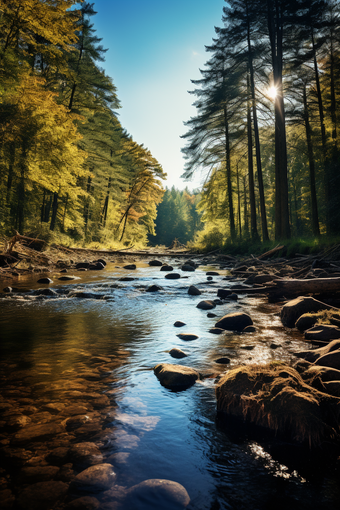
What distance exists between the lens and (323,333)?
13.2ft

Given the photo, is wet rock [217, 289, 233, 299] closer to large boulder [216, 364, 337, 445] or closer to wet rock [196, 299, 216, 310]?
wet rock [196, 299, 216, 310]

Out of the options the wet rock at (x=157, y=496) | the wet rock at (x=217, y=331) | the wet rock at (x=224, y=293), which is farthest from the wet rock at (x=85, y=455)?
the wet rock at (x=224, y=293)

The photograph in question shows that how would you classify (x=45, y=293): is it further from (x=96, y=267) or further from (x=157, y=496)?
(x=157, y=496)

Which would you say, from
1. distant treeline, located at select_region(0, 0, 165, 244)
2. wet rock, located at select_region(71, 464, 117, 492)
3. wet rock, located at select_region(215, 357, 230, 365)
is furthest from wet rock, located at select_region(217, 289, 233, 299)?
distant treeline, located at select_region(0, 0, 165, 244)

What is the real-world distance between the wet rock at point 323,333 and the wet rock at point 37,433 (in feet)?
11.2

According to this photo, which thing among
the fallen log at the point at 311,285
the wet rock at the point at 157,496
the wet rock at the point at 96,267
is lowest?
the wet rock at the point at 157,496

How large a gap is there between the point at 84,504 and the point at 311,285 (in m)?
5.08

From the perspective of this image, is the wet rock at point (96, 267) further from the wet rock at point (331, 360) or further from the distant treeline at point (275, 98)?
the wet rock at point (331, 360)

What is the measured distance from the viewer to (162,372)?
3105 mm

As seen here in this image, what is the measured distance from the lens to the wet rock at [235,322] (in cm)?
491

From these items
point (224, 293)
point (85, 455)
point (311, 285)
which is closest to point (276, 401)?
point (85, 455)

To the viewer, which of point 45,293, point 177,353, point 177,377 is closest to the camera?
point 177,377

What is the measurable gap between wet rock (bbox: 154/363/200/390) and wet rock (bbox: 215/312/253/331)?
1910mm

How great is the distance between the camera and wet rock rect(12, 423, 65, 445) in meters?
2.08
